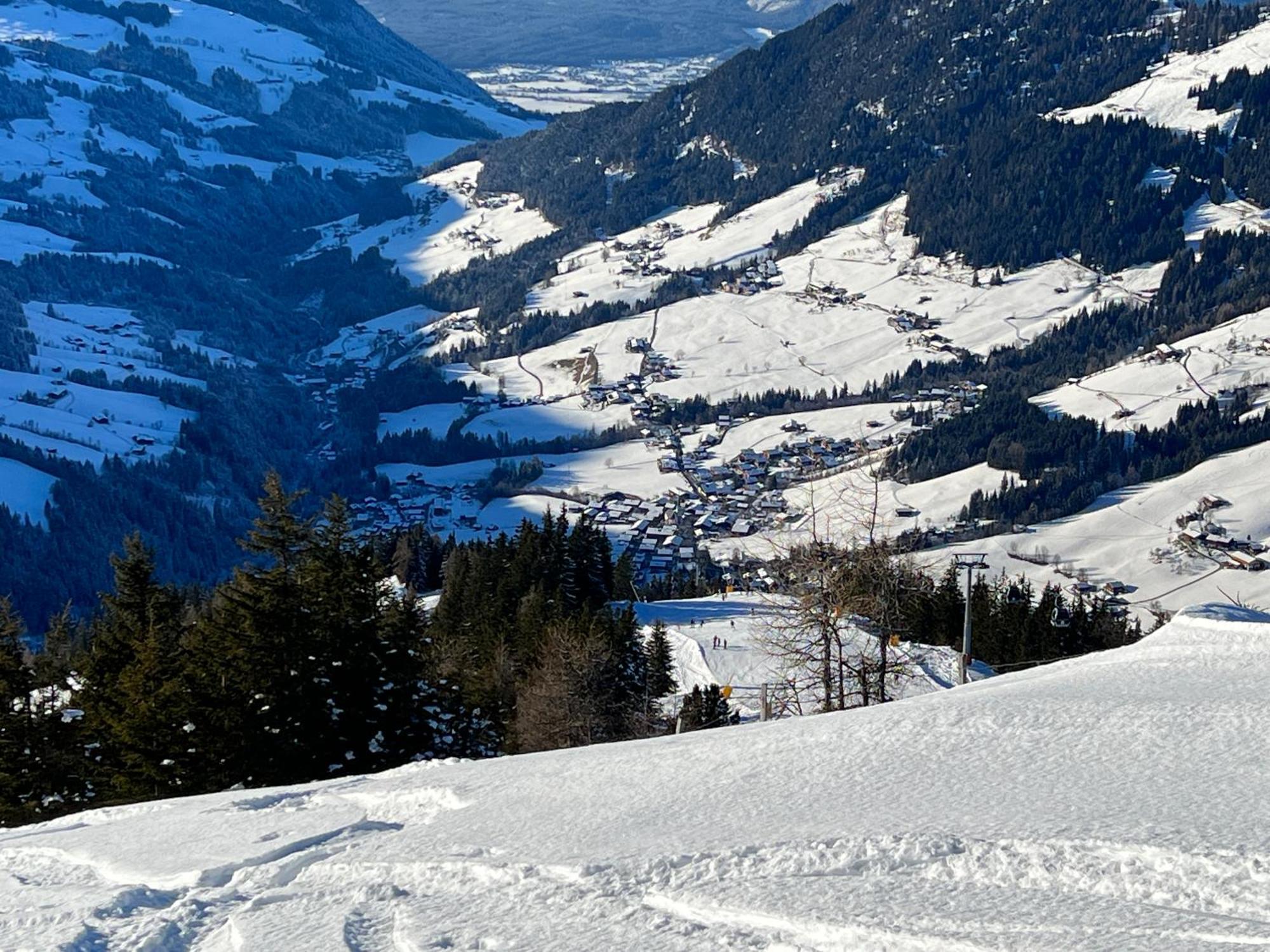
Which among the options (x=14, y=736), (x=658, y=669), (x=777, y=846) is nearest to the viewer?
(x=777, y=846)

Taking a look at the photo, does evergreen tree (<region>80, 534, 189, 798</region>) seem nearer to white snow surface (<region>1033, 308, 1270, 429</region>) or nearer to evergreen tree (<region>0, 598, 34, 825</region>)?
evergreen tree (<region>0, 598, 34, 825</region>)

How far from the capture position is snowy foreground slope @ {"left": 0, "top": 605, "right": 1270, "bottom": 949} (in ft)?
31.7

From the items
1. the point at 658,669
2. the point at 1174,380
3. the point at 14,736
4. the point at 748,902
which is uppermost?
the point at 748,902

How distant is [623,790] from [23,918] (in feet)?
18.7

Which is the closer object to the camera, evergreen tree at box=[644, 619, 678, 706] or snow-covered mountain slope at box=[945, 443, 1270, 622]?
evergreen tree at box=[644, 619, 678, 706]

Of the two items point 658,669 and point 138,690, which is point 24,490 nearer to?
point 658,669

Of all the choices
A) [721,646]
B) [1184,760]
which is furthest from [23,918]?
[721,646]

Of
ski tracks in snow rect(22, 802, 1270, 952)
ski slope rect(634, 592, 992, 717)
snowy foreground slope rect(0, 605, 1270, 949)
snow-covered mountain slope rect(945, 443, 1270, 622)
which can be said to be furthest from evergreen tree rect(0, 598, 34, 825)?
snow-covered mountain slope rect(945, 443, 1270, 622)

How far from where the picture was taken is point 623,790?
1409 centimetres

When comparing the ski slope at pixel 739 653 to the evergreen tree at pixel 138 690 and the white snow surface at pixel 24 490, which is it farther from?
the white snow surface at pixel 24 490

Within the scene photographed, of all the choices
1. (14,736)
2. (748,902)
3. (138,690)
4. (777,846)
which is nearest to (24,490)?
(14,736)

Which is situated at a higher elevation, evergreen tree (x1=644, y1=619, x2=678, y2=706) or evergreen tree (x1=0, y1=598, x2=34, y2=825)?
evergreen tree (x1=0, y1=598, x2=34, y2=825)

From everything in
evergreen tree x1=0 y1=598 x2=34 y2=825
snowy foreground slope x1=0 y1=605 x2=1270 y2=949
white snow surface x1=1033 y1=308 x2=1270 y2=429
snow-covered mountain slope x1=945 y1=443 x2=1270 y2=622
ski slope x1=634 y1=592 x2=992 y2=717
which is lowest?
snow-covered mountain slope x1=945 y1=443 x2=1270 y2=622

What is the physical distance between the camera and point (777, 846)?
1123 centimetres
